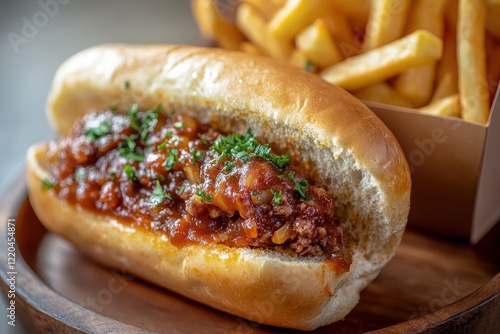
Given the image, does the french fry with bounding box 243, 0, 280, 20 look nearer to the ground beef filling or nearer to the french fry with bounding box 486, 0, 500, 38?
the ground beef filling

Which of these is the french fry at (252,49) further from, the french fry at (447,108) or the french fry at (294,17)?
the french fry at (447,108)

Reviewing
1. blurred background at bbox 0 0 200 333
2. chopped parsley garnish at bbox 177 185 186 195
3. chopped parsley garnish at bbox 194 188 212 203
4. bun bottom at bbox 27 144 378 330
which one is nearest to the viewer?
bun bottom at bbox 27 144 378 330

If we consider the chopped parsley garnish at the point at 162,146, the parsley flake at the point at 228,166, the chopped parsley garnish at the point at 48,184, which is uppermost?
the chopped parsley garnish at the point at 162,146

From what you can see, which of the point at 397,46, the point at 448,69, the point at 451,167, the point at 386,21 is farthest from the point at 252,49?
the point at 451,167

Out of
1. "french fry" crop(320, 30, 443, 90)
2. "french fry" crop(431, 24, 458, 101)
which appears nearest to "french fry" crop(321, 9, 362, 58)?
"french fry" crop(320, 30, 443, 90)

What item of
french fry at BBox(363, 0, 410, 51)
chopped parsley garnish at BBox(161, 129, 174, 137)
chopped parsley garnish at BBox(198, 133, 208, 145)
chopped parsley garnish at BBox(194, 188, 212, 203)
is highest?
french fry at BBox(363, 0, 410, 51)

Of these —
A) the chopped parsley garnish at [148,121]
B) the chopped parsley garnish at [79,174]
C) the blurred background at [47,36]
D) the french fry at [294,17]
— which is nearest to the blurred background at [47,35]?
the blurred background at [47,36]

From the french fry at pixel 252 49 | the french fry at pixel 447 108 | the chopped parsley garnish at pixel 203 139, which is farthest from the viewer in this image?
the french fry at pixel 252 49

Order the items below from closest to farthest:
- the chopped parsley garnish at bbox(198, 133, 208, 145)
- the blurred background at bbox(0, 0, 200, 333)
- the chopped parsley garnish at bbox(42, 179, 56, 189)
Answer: the chopped parsley garnish at bbox(198, 133, 208, 145)
the chopped parsley garnish at bbox(42, 179, 56, 189)
the blurred background at bbox(0, 0, 200, 333)
